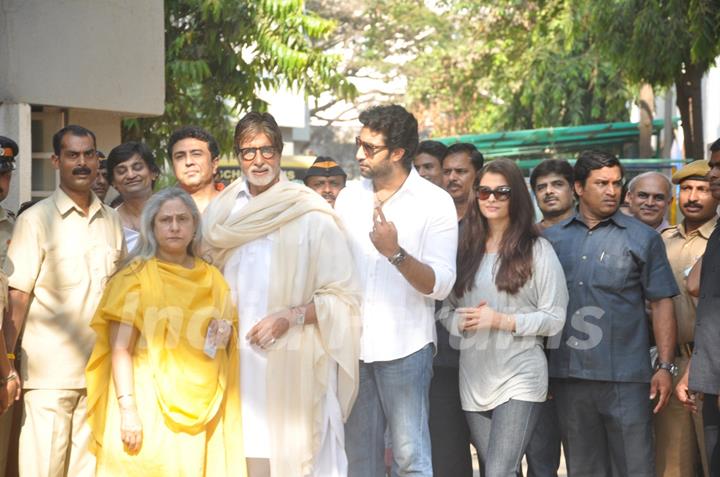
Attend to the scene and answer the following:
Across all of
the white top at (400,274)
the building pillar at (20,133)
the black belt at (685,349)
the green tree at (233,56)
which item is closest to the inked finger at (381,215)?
the white top at (400,274)

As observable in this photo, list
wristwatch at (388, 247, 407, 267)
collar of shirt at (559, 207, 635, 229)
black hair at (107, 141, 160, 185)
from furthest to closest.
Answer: black hair at (107, 141, 160, 185)
collar of shirt at (559, 207, 635, 229)
wristwatch at (388, 247, 407, 267)

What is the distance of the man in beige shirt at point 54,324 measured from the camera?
5691 millimetres

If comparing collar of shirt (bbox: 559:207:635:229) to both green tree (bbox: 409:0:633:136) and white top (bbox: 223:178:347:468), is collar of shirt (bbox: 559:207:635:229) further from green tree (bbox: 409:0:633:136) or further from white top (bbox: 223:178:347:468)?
green tree (bbox: 409:0:633:136)

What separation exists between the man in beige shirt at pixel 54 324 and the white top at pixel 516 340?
195 centimetres

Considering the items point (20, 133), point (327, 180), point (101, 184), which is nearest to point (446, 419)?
point (327, 180)

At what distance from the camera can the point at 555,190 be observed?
6988 mm

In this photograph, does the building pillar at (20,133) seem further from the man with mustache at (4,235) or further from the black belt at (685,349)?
the black belt at (685,349)

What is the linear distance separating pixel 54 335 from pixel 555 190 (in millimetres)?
3162

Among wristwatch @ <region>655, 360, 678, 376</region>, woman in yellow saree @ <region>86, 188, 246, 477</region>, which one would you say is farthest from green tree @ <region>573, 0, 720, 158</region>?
woman in yellow saree @ <region>86, 188, 246, 477</region>

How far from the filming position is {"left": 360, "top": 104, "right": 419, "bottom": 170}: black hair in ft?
18.4

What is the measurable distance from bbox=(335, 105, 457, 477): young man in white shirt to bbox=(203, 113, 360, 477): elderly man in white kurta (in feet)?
0.36

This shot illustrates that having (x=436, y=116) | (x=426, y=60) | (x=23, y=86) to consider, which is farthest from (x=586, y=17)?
(x=436, y=116)

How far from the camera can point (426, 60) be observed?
97.4ft

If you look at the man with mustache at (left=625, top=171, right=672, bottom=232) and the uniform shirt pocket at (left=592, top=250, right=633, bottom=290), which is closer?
the uniform shirt pocket at (left=592, top=250, right=633, bottom=290)
